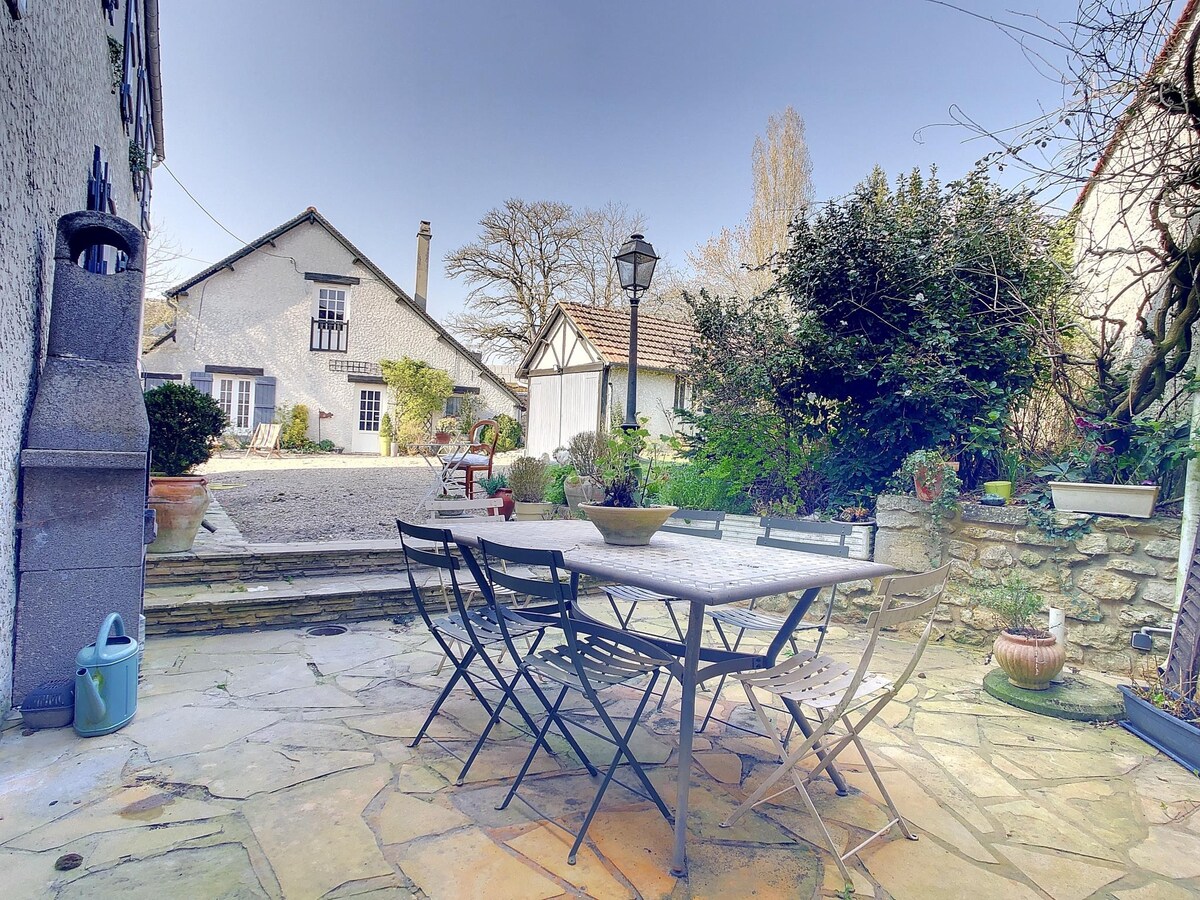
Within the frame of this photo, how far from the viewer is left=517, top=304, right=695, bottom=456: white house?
12.8 m

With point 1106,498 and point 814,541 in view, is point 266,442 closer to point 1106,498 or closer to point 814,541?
point 814,541

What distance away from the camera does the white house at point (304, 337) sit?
53.7ft

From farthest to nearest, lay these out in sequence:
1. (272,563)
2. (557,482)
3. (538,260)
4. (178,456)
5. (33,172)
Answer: (538,260) → (557,482) → (178,456) → (272,563) → (33,172)

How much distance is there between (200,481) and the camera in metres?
4.59

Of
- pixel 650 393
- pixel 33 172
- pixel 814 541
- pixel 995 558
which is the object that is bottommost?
pixel 995 558

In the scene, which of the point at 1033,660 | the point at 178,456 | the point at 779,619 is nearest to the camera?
the point at 1033,660

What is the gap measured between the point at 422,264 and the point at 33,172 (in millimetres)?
18518

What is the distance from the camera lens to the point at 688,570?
2.19 m

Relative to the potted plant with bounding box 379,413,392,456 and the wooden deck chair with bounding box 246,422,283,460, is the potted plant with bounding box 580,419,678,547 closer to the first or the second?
the wooden deck chair with bounding box 246,422,283,460

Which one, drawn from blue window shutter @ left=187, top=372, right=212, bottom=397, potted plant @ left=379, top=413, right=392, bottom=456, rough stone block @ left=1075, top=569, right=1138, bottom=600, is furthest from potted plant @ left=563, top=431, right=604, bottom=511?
blue window shutter @ left=187, top=372, right=212, bottom=397

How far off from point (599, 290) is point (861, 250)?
16.4 metres

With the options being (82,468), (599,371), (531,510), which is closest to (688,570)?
(82,468)

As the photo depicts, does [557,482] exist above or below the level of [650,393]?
below

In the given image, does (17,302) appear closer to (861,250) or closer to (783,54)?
(861,250)
